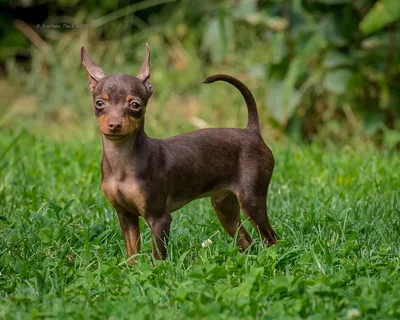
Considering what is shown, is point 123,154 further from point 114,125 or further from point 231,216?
point 231,216

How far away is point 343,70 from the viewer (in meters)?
8.10

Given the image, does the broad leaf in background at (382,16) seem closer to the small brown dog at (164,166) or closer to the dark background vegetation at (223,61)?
the dark background vegetation at (223,61)

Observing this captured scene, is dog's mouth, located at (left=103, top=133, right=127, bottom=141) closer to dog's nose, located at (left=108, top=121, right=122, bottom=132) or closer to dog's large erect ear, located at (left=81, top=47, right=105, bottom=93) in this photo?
dog's nose, located at (left=108, top=121, right=122, bottom=132)

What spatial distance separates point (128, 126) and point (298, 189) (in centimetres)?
216

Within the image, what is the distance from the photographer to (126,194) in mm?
4230

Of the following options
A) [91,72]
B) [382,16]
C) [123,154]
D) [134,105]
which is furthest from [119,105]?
[382,16]

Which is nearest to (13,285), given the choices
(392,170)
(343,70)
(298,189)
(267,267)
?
(267,267)

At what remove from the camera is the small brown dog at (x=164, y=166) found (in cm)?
416

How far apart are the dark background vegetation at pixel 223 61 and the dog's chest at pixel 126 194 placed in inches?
151

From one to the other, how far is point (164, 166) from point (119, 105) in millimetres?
449

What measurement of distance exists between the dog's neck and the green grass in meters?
0.45

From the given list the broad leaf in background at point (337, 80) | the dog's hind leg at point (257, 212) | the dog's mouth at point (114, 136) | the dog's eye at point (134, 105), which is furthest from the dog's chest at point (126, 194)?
the broad leaf in background at point (337, 80)

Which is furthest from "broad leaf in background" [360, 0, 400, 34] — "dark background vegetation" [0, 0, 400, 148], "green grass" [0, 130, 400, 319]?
"green grass" [0, 130, 400, 319]

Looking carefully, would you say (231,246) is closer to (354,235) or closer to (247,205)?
(247,205)
